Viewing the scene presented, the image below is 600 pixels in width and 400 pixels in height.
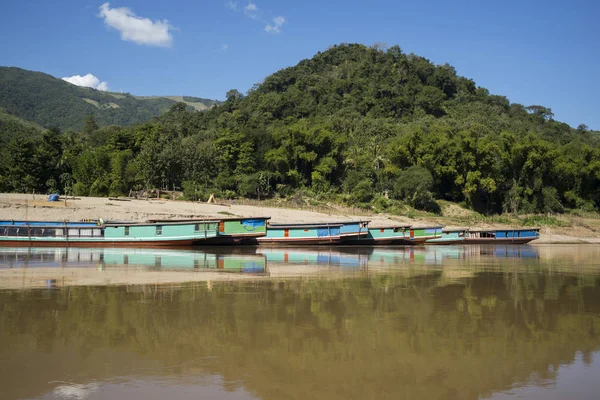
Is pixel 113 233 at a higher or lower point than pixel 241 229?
lower

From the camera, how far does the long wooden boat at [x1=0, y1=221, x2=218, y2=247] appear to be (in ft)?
102

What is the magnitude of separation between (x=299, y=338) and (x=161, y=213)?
108 ft

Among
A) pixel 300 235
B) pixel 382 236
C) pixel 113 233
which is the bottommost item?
pixel 382 236

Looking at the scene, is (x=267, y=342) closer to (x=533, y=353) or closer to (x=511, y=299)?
(x=533, y=353)

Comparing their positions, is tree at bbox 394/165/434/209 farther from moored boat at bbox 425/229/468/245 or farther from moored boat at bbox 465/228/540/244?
moored boat at bbox 425/229/468/245

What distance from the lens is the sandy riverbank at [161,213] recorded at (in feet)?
125

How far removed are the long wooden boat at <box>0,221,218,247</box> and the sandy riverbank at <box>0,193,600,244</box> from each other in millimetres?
6215

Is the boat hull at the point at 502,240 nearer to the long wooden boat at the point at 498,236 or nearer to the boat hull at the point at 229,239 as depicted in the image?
the long wooden boat at the point at 498,236

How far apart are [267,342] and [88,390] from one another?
11.5ft

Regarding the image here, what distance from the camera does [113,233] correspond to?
31938 mm

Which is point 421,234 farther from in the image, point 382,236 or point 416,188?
point 416,188

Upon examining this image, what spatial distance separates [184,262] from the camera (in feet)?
78.4

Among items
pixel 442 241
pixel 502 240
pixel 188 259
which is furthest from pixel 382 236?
pixel 188 259

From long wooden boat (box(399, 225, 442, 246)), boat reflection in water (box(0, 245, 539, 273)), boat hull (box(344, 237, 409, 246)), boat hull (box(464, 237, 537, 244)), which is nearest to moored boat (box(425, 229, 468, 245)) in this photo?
long wooden boat (box(399, 225, 442, 246))
